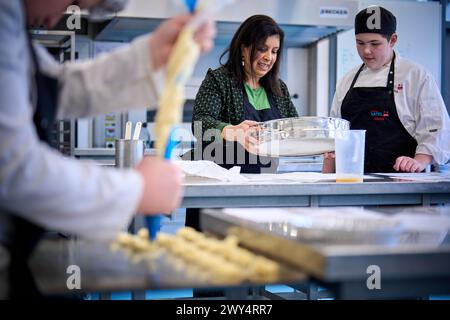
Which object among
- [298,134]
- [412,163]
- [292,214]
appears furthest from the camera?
[412,163]

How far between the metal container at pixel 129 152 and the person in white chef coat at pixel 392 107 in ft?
3.60

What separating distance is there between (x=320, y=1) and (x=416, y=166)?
6.41 feet

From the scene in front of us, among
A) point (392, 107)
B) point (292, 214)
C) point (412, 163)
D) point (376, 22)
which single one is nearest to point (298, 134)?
point (412, 163)

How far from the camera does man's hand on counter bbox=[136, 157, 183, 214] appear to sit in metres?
1.06

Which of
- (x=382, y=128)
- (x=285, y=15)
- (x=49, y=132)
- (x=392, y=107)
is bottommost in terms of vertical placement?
(x=49, y=132)

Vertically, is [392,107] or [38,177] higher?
[392,107]

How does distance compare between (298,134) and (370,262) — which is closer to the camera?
(370,262)

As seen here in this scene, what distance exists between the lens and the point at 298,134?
2.65m

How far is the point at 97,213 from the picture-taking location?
3.27 ft

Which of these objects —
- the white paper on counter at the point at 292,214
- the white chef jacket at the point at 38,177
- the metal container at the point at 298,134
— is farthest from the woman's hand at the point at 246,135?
the white chef jacket at the point at 38,177

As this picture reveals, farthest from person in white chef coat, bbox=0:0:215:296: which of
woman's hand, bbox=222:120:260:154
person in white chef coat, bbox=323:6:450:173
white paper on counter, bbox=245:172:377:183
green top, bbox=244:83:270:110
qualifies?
person in white chef coat, bbox=323:6:450:173

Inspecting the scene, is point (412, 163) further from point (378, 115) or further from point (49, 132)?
point (49, 132)

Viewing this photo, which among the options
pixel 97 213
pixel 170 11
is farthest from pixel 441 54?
pixel 97 213

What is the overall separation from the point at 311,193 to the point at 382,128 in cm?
101
